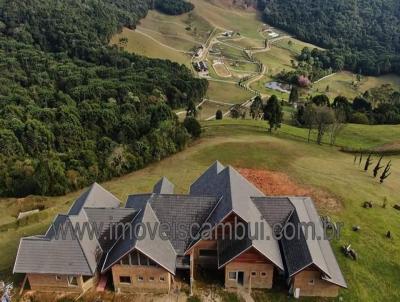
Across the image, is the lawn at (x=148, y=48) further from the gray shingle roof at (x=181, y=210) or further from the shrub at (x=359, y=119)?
the gray shingle roof at (x=181, y=210)

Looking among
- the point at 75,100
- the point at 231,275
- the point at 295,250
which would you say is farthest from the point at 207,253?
the point at 75,100

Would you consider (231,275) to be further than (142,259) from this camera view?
Yes

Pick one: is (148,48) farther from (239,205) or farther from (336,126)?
(239,205)

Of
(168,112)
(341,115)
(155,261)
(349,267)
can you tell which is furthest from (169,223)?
(168,112)

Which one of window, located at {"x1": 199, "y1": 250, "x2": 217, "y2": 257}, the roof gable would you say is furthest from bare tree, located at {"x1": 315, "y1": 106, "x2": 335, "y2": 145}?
window, located at {"x1": 199, "y1": 250, "x2": 217, "y2": 257}

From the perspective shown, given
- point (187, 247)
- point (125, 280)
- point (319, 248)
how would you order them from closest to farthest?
point (125, 280), point (319, 248), point (187, 247)

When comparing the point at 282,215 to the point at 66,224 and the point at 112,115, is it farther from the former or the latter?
the point at 112,115

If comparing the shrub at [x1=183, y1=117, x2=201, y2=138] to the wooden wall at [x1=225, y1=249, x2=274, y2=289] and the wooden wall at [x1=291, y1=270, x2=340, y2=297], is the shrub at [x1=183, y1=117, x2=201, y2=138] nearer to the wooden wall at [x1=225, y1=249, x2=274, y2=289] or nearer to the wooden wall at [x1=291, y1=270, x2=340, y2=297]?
the wooden wall at [x1=225, y1=249, x2=274, y2=289]

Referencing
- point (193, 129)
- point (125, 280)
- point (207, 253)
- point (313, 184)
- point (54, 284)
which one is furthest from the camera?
point (193, 129)
